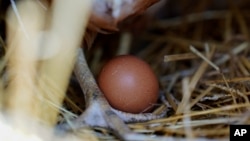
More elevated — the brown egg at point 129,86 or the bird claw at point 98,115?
the brown egg at point 129,86

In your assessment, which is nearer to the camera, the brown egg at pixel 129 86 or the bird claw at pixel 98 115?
the bird claw at pixel 98 115

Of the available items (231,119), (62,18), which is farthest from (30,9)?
(231,119)

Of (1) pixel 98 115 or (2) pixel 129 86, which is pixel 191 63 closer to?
(2) pixel 129 86

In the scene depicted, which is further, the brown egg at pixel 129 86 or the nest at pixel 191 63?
the brown egg at pixel 129 86

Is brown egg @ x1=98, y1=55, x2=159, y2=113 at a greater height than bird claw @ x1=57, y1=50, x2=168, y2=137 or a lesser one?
greater

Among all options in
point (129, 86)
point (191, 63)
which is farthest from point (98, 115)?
point (191, 63)
